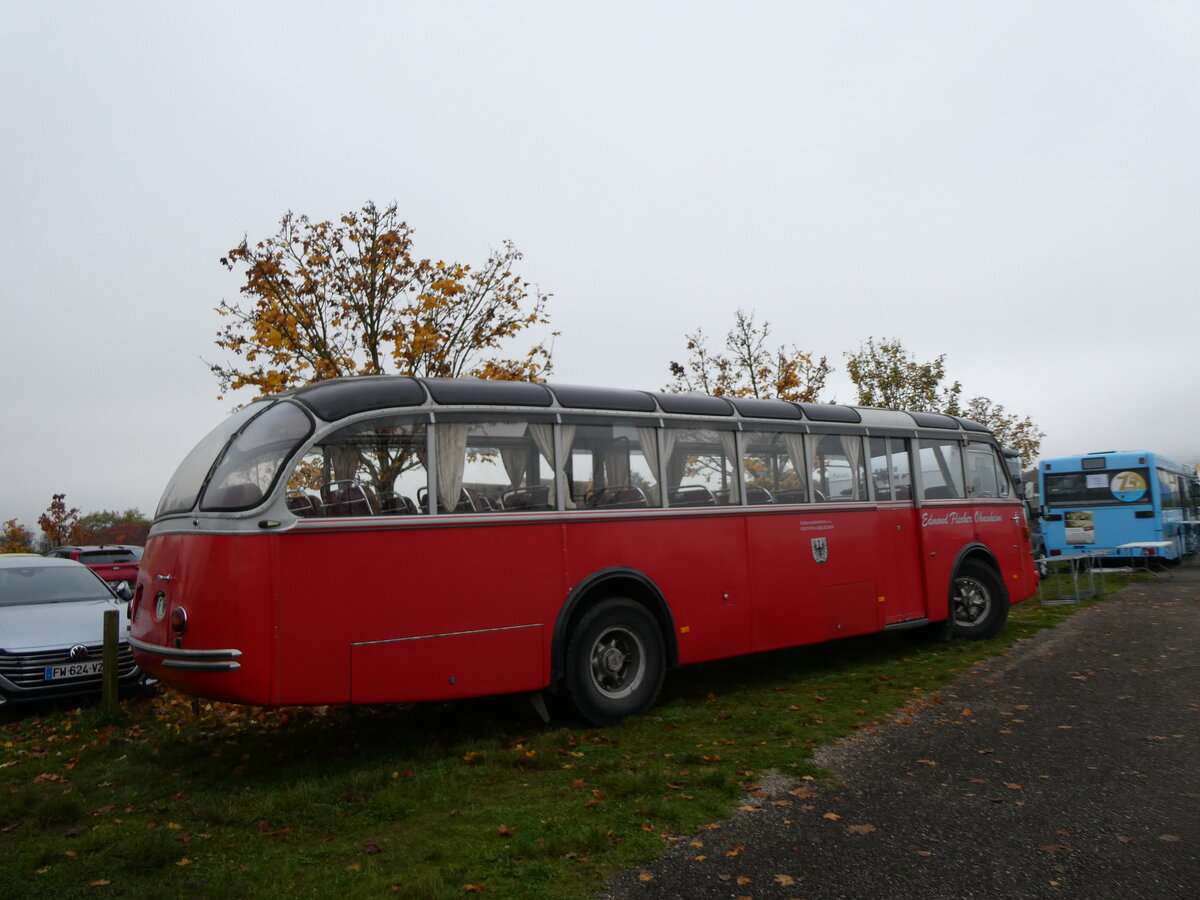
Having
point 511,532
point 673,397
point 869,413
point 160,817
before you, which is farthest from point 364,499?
point 869,413

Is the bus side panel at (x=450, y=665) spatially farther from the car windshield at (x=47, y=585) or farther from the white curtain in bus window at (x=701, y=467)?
the car windshield at (x=47, y=585)

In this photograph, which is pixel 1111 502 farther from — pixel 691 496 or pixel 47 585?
pixel 47 585

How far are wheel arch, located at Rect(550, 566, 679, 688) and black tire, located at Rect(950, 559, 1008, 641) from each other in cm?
499

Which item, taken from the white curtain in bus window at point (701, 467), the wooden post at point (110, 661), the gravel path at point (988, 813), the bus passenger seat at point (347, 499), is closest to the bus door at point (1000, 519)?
the gravel path at point (988, 813)

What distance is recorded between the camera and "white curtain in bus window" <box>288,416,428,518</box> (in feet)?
21.0

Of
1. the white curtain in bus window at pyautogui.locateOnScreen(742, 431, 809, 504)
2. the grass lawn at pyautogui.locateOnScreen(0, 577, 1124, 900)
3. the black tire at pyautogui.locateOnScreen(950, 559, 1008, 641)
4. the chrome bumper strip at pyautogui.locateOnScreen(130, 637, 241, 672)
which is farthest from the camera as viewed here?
the black tire at pyautogui.locateOnScreen(950, 559, 1008, 641)

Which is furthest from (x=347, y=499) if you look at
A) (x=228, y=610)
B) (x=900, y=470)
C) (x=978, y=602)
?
(x=978, y=602)

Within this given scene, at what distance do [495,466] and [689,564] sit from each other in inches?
84.1

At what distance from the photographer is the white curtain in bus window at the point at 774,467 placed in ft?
30.5

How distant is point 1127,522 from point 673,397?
17921 mm

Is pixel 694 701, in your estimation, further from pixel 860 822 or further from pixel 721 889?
pixel 721 889

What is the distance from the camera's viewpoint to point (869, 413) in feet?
35.8

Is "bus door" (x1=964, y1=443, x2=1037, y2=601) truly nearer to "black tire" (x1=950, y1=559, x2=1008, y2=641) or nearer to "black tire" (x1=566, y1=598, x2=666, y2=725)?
"black tire" (x1=950, y1=559, x2=1008, y2=641)

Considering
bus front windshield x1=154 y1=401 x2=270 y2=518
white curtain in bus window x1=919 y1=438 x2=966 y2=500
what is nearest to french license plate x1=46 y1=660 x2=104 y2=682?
bus front windshield x1=154 y1=401 x2=270 y2=518
